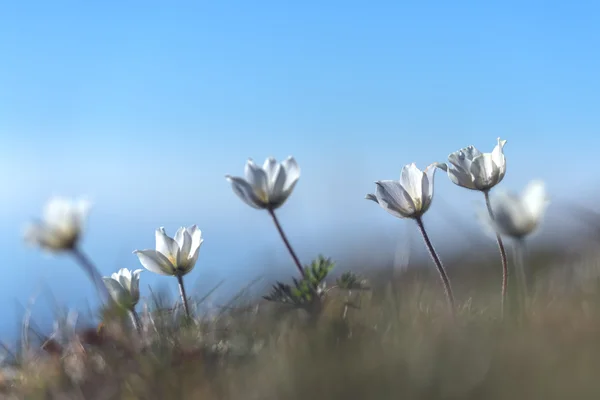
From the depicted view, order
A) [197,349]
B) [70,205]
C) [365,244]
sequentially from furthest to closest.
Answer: [365,244], [70,205], [197,349]

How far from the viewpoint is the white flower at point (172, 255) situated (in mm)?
3621

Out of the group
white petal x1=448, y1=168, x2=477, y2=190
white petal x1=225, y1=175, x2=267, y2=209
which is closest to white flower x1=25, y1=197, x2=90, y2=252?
white petal x1=225, y1=175, x2=267, y2=209

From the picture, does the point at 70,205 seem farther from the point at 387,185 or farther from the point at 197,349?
the point at 387,185

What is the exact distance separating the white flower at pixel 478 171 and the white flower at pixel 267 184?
76cm

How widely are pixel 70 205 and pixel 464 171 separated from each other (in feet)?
7.48

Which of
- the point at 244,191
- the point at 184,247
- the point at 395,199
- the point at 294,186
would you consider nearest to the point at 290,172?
the point at 294,186

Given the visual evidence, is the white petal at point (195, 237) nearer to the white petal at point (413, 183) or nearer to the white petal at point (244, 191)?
the white petal at point (244, 191)

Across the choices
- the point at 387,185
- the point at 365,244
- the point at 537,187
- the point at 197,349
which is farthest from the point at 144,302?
the point at 365,244

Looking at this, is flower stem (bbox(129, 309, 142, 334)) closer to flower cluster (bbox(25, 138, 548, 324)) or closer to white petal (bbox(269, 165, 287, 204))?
flower cluster (bbox(25, 138, 548, 324))

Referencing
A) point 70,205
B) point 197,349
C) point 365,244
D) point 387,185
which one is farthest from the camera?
point 365,244

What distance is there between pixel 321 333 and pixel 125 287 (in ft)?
4.29

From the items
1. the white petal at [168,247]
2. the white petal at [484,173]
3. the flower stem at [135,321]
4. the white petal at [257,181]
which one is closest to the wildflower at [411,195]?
the white petal at [484,173]

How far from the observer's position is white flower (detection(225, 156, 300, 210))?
3.46 metres

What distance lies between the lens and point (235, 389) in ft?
7.75
